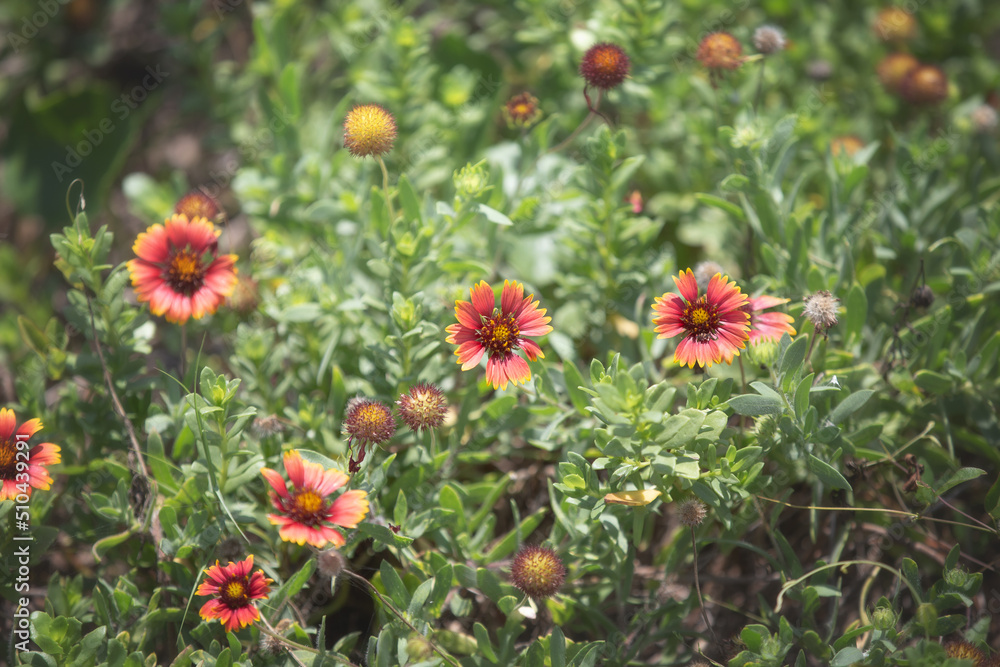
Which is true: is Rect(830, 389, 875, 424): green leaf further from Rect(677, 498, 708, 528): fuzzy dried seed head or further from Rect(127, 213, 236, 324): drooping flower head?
Rect(127, 213, 236, 324): drooping flower head

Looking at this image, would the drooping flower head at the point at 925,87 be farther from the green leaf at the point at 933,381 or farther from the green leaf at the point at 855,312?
the green leaf at the point at 933,381

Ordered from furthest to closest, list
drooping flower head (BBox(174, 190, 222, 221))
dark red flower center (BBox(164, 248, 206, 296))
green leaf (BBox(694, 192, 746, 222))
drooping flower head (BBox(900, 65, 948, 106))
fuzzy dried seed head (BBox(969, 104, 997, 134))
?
drooping flower head (BBox(900, 65, 948, 106)) → fuzzy dried seed head (BBox(969, 104, 997, 134)) → drooping flower head (BBox(174, 190, 222, 221)) → green leaf (BBox(694, 192, 746, 222)) → dark red flower center (BBox(164, 248, 206, 296))

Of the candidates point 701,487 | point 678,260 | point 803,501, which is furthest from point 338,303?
point 803,501

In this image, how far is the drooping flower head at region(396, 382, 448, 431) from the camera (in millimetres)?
1739

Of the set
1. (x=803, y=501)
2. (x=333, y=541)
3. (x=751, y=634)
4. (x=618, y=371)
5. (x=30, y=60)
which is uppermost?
(x=30, y=60)

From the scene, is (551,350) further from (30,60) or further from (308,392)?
(30,60)

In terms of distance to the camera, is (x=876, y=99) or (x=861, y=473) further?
(x=876, y=99)

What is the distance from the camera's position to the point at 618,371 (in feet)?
5.38

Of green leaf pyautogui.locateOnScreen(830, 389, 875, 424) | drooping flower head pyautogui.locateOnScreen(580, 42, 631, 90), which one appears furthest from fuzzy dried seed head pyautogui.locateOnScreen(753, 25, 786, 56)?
green leaf pyautogui.locateOnScreen(830, 389, 875, 424)

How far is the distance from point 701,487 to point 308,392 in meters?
1.23

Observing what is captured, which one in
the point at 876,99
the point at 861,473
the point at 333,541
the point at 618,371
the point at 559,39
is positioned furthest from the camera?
the point at 876,99

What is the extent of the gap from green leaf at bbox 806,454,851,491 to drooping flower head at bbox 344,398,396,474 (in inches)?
38.6

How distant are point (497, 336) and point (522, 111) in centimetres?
82

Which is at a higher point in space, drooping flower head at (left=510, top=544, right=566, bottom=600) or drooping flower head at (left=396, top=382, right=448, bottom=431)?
drooping flower head at (left=396, top=382, right=448, bottom=431)
